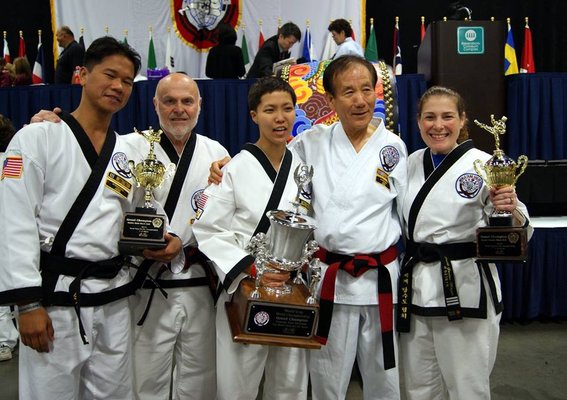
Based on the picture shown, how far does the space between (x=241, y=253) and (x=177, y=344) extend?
23.3 inches

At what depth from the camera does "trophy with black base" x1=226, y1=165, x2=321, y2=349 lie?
1644 mm

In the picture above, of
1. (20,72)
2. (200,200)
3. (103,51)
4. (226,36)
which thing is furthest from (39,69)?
(200,200)

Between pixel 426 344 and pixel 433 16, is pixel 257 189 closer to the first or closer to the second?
pixel 426 344

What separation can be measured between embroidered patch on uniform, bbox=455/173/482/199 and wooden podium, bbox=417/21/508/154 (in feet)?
7.65

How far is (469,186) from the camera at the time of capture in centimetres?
204

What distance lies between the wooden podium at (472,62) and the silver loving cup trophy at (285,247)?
2856 millimetres

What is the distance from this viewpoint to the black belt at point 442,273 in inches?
78.1

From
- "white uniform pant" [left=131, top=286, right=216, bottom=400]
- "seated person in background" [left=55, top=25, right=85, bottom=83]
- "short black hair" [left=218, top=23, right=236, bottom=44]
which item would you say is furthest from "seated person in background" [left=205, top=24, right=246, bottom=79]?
"white uniform pant" [left=131, top=286, right=216, bottom=400]

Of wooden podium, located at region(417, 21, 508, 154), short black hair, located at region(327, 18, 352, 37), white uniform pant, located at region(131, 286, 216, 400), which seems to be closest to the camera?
white uniform pant, located at region(131, 286, 216, 400)

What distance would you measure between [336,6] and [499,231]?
18.8 feet

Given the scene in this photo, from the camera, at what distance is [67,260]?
1740 mm

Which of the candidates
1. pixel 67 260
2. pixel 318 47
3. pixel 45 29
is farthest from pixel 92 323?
pixel 45 29

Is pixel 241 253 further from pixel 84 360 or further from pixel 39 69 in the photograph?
pixel 39 69

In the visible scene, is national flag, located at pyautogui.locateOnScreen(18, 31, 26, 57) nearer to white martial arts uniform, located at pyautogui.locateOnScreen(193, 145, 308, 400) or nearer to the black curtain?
the black curtain
